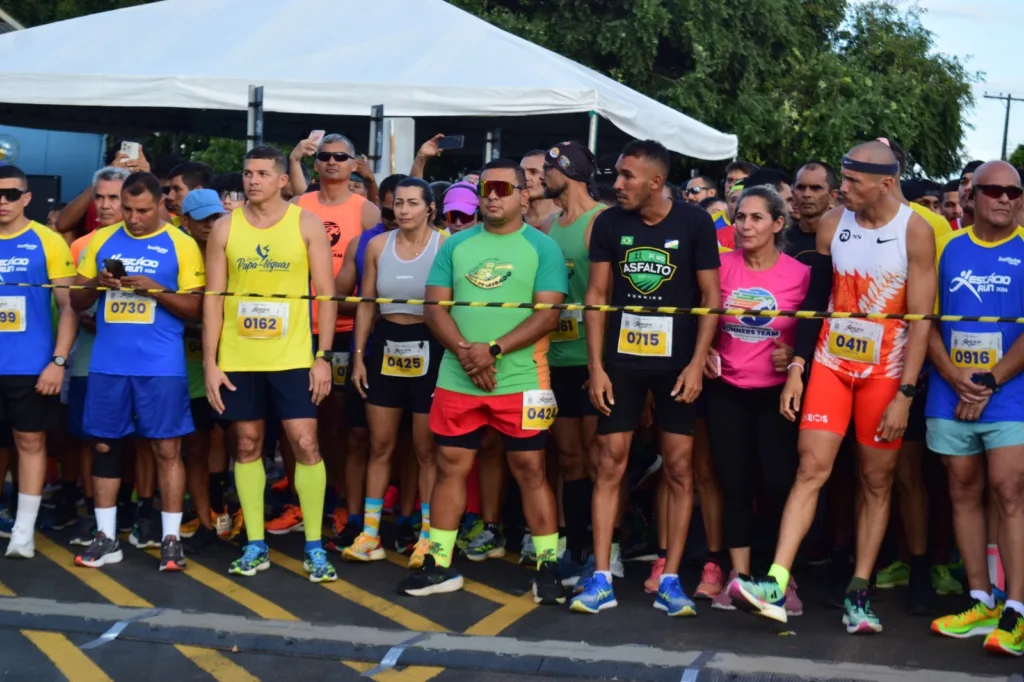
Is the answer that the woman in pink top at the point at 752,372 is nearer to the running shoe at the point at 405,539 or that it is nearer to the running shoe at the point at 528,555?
the running shoe at the point at 528,555

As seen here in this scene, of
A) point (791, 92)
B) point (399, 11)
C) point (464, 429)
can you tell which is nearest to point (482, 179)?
point (464, 429)

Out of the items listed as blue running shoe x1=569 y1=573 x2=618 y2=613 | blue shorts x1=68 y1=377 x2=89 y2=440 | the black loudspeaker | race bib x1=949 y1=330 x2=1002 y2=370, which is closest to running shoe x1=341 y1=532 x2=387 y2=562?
blue running shoe x1=569 y1=573 x2=618 y2=613

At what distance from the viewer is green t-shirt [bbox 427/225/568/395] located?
249 inches

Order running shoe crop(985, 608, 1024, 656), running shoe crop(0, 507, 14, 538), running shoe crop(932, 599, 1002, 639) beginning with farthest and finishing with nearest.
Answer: running shoe crop(0, 507, 14, 538)
running shoe crop(932, 599, 1002, 639)
running shoe crop(985, 608, 1024, 656)

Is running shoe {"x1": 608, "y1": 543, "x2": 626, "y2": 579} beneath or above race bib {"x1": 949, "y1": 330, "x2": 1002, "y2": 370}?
beneath

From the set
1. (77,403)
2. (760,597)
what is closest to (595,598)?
(760,597)

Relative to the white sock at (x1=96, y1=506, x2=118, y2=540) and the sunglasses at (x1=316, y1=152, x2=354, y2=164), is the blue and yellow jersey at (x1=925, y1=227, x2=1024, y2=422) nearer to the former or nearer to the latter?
the sunglasses at (x1=316, y1=152, x2=354, y2=164)

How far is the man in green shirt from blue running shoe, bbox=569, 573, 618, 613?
21cm

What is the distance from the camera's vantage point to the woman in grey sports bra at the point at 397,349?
23.1ft

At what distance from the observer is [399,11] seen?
1267 cm

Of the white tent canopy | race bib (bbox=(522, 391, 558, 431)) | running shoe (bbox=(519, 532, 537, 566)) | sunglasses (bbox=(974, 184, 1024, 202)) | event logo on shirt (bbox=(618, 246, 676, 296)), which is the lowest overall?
running shoe (bbox=(519, 532, 537, 566))

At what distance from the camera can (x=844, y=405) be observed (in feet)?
19.5

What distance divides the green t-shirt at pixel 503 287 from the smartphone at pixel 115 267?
5.83 feet

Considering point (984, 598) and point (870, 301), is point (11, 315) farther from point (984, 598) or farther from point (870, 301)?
point (984, 598)
